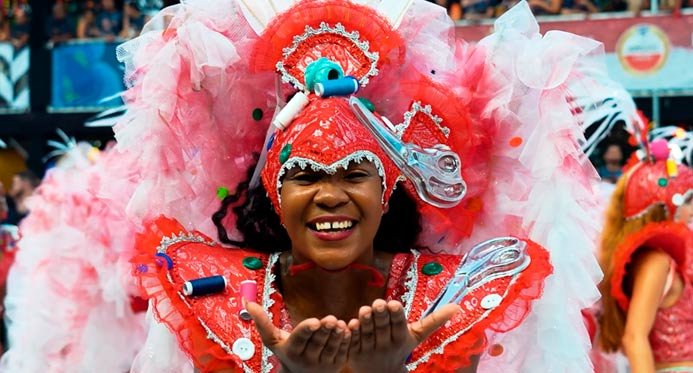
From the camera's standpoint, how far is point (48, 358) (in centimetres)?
540

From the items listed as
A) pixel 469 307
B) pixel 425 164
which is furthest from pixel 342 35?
pixel 469 307

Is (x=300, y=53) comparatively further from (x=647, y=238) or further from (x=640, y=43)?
(x=640, y=43)

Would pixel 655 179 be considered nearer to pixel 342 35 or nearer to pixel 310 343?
pixel 342 35

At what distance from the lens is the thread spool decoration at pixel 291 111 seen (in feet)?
9.61

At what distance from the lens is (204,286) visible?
9.84 feet

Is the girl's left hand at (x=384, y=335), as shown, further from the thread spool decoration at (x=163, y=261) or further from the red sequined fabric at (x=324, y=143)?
the thread spool decoration at (x=163, y=261)

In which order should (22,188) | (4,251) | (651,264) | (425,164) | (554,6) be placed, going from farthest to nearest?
1. (554,6)
2. (22,188)
3. (4,251)
4. (651,264)
5. (425,164)

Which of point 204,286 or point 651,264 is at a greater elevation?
point 204,286

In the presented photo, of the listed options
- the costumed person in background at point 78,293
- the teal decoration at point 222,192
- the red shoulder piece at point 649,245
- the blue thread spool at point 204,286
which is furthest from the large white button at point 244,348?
the red shoulder piece at point 649,245

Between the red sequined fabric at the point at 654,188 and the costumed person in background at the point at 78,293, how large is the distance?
2.21 meters

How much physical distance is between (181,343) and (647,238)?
2.81 m

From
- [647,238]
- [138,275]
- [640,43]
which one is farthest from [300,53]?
[640,43]

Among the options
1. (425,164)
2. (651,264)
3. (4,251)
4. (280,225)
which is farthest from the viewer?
(4,251)

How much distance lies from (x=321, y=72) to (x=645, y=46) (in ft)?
26.5
